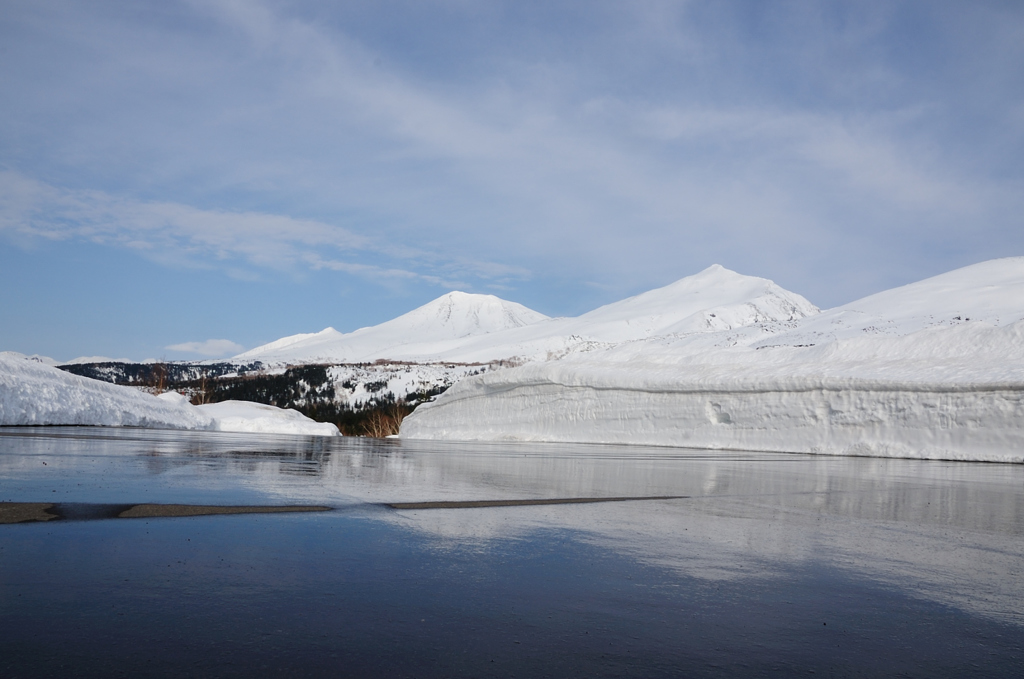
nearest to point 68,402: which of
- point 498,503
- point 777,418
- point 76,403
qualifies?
point 76,403

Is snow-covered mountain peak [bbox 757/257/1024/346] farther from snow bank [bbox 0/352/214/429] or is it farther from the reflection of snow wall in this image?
snow bank [bbox 0/352/214/429]

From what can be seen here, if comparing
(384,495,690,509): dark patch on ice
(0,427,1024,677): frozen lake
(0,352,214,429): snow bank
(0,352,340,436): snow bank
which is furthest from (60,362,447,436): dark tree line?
(0,427,1024,677): frozen lake

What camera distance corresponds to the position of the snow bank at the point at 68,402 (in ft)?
58.4

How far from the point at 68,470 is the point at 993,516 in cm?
705

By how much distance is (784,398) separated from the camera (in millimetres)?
19500

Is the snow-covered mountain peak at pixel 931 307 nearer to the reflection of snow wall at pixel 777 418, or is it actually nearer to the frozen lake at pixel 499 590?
the reflection of snow wall at pixel 777 418

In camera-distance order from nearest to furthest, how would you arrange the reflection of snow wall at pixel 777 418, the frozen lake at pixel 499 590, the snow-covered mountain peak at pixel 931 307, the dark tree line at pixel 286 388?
the frozen lake at pixel 499 590
the reflection of snow wall at pixel 777 418
the snow-covered mountain peak at pixel 931 307
the dark tree line at pixel 286 388

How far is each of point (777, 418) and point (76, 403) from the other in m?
19.5

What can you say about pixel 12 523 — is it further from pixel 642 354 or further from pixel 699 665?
pixel 642 354

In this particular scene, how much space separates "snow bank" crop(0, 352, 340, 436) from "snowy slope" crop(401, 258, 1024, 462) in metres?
10.1

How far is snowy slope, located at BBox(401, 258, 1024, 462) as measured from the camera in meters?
16.3

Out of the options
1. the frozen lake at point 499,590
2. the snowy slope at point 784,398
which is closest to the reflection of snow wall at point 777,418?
the snowy slope at point 784,398

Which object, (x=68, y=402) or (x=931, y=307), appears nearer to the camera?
(x=68, y=402)

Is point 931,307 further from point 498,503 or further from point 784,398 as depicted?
point 498,503
